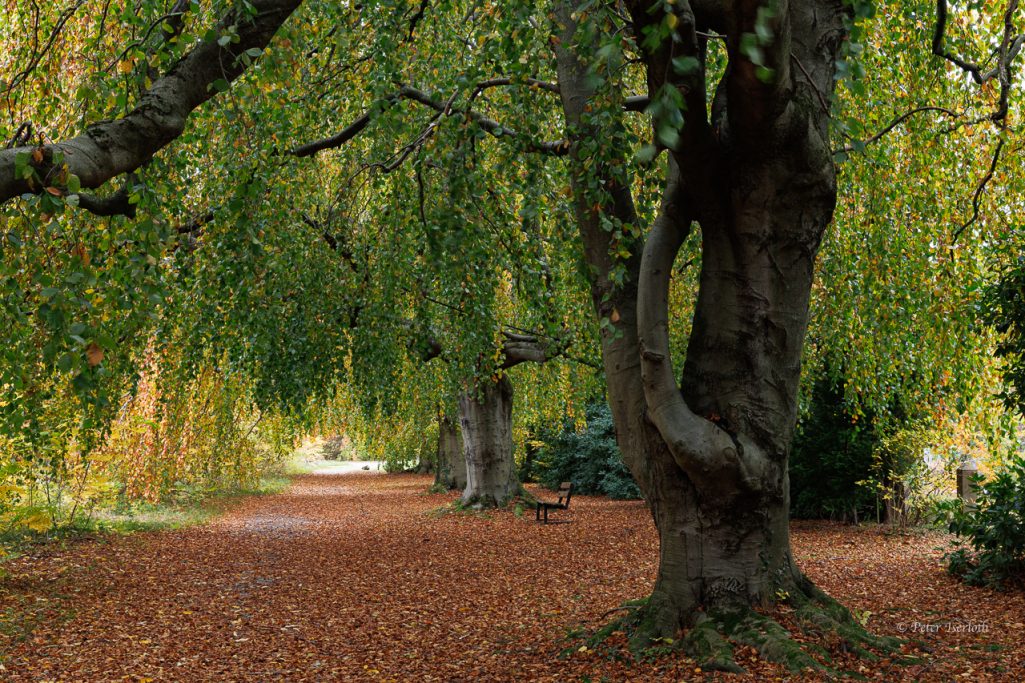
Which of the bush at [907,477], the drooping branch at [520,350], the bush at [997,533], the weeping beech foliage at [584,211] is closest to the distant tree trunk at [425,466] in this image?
the drooping branch at [520,350]

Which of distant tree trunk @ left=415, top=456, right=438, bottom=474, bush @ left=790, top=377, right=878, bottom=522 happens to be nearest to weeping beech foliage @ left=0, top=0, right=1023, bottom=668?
bush @ left=790, top=377, right=878, bottom=522

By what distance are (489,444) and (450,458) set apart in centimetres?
698

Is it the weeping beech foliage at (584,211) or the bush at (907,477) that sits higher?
the weeping beech foliage at (584,211)

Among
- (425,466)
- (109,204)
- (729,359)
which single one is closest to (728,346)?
(729,359)

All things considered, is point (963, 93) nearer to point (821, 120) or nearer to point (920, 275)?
point (920, 275)

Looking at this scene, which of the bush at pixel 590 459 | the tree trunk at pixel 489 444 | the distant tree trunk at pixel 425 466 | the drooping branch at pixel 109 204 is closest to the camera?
the drooping branch at pixel 109 204

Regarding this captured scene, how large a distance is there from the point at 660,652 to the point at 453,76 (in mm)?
5095

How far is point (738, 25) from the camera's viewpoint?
3340 mm

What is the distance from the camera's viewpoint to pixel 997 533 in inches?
269

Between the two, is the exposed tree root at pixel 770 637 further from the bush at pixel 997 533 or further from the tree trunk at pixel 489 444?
the tree trunk at pixel 489 444

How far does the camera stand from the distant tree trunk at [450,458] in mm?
21641

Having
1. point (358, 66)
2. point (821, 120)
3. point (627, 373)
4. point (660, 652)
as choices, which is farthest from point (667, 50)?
point (358, 66)

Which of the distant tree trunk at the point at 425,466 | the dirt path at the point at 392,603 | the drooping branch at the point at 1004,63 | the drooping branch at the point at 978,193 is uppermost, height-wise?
the drooping branch at the point at 1004,63

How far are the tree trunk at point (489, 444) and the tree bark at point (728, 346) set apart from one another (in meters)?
10.4
